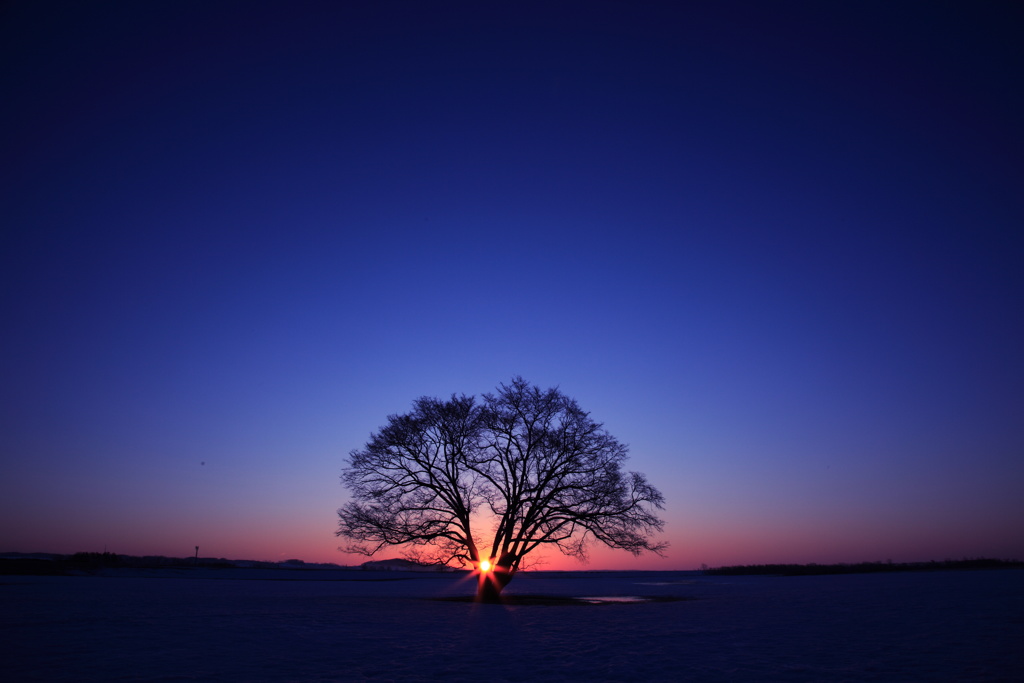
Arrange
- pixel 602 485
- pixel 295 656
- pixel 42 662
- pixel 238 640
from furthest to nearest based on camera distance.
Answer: pixel 602 485, pixel 238 640, pixel 295 656, pixel 42 662

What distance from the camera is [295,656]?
12.6 metres

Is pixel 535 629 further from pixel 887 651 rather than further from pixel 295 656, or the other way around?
pixel 887 651

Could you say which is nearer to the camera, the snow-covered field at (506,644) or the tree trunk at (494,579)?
the snow-covered field at (506,644)

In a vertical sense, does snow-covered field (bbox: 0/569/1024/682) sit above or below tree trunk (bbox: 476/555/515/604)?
below

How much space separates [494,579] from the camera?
2866cm

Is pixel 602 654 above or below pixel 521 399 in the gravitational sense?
below

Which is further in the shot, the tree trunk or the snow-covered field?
the tree trunk

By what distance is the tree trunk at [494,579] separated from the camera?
91.4ft

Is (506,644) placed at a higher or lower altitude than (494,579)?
lower

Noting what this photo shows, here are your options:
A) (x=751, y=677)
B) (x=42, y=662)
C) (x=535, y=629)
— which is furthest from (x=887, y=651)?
(x=42, y=662)

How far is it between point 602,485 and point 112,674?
795 inches

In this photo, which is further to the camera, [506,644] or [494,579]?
[494,579]

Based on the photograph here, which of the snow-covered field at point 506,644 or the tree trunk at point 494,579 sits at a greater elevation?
the tree trunk at point 494,579

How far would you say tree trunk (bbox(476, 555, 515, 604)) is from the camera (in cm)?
2786
